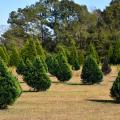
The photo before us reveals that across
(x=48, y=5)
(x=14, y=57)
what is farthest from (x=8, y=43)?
(x=14, y=57)

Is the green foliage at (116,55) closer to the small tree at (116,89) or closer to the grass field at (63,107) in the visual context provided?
the grass field at (63,107)

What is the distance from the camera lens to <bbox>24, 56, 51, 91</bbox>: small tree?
23.4 metres

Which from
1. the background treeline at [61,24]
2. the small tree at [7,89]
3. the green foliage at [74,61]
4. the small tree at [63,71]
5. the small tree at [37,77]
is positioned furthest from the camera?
the background treeline at [61,24]

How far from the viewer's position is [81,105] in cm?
1802

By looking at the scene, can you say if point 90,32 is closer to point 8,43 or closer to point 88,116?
point 8,43

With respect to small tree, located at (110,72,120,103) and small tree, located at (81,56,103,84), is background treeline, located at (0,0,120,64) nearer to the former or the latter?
small tree, located at (81,56,103,84)

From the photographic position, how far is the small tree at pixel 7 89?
651 inches

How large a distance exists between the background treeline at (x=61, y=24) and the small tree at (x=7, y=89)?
49003 mm

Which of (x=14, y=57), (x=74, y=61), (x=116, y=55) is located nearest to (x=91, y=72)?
(x=74, y=61)

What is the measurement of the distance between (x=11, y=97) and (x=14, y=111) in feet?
2.06

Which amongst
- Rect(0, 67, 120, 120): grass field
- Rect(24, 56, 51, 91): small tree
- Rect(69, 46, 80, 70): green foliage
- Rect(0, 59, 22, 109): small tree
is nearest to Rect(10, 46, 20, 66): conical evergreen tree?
Rect(69, 46, 80, 70): green foliage

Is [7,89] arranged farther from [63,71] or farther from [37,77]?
[63,71]

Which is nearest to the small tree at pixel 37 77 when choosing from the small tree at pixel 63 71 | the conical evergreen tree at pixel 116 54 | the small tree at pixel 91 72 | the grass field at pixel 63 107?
the grass field at pixel 63 107

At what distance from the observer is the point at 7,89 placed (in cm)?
1672
